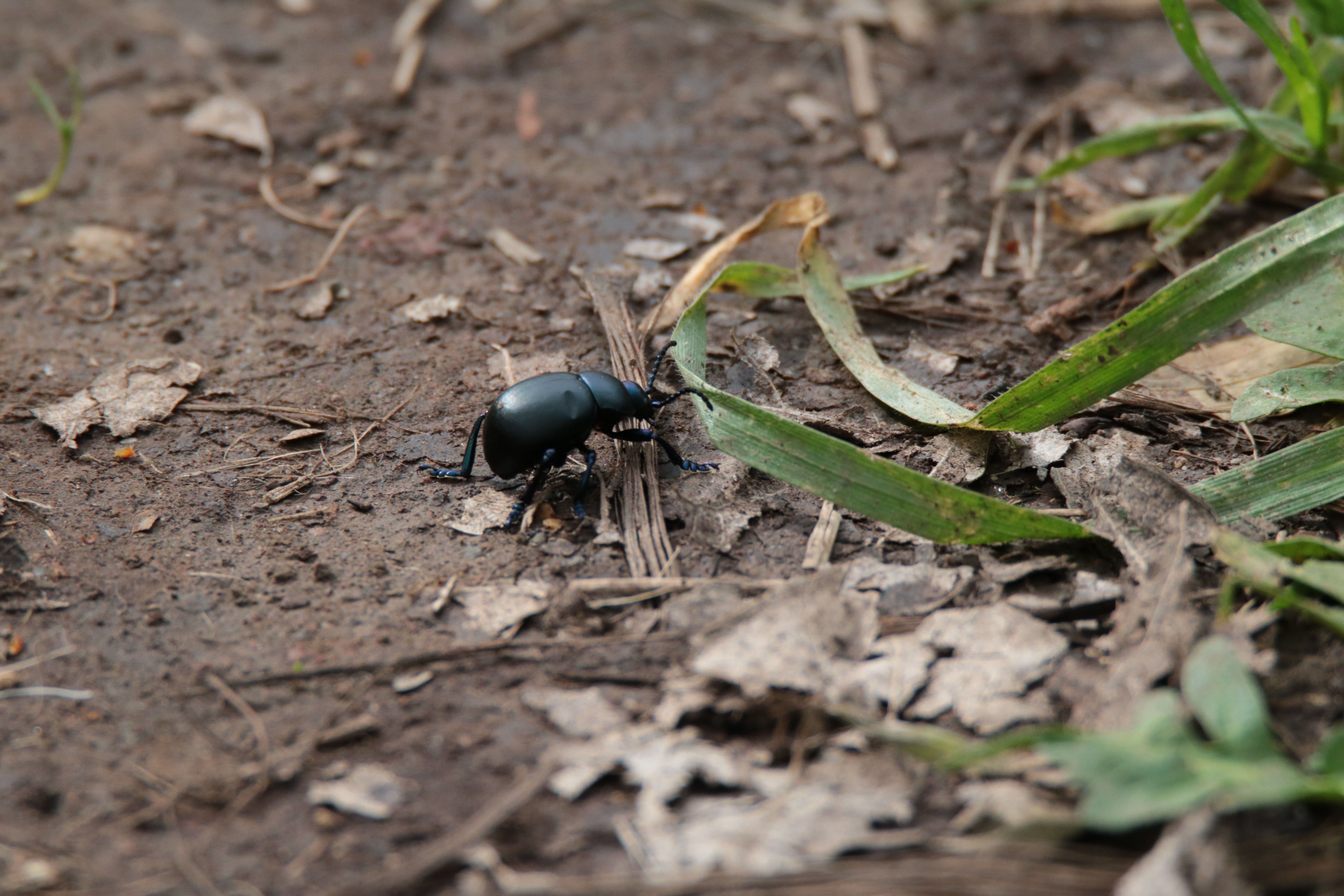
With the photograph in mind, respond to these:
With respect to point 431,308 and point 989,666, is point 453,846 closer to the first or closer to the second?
point 989,666

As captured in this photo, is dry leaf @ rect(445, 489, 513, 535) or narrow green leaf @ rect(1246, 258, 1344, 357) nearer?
narrow green leaf @ rect(1246, 258, 1344, 357)

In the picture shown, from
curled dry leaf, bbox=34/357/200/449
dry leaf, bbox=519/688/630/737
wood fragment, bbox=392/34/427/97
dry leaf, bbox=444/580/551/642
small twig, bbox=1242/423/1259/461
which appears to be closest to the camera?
dry leaf, bbox=519/688/630/737

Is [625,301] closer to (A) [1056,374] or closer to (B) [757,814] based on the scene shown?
(A) [1056,374]

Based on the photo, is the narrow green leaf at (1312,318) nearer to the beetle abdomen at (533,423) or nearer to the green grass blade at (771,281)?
the green grass blade at (771,281)

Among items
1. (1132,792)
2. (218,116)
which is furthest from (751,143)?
(1132,792)

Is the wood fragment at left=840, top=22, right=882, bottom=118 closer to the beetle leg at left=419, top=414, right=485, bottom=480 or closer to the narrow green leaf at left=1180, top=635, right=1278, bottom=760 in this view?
the beetle leg at left=419, top=414, right=485, bottom=480

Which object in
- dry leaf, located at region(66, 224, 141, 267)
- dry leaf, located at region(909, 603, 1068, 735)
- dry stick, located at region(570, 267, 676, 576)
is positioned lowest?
dry leaf, located at region(66, 224, 141, 267)

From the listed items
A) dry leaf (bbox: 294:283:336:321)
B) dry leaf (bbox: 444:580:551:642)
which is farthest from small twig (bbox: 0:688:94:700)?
dry leaf (bbox: 294:283:336:321)
